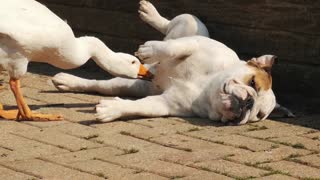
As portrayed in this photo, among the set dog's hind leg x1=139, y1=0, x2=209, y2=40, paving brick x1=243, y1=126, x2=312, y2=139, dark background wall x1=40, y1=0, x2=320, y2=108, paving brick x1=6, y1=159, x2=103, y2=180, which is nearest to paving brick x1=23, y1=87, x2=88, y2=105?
dog's hind leg x1=139, y1=0, x2=209, y2=40

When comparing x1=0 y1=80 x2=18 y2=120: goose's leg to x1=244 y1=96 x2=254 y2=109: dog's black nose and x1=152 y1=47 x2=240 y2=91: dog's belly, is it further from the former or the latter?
x1=244 y1=96 x2=254 y2=109: dog's black nose

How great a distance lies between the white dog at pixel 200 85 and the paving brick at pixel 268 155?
79cm

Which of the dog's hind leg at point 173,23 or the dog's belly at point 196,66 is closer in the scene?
the dog's belly at point 196,66

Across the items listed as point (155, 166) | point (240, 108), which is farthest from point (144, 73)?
point (155, 166)

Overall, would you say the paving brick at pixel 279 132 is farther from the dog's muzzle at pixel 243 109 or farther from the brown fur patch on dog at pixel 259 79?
the brown fur patch on dog at pixel 259 79

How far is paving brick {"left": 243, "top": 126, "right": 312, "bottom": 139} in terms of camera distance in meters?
6.04

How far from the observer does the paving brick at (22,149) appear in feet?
16.9

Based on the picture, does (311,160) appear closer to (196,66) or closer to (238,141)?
(238,141)

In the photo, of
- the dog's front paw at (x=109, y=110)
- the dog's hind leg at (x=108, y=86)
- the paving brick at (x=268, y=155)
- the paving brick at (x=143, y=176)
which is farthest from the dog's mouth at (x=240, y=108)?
the paving brick at (x=143, y=176)

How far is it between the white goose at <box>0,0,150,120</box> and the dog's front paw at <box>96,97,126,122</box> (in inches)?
13.2

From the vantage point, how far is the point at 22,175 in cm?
470

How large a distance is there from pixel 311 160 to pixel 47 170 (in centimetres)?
169

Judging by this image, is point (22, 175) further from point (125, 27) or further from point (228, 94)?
point (125, 27)

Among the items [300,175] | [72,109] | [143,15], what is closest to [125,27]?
[143,15]
